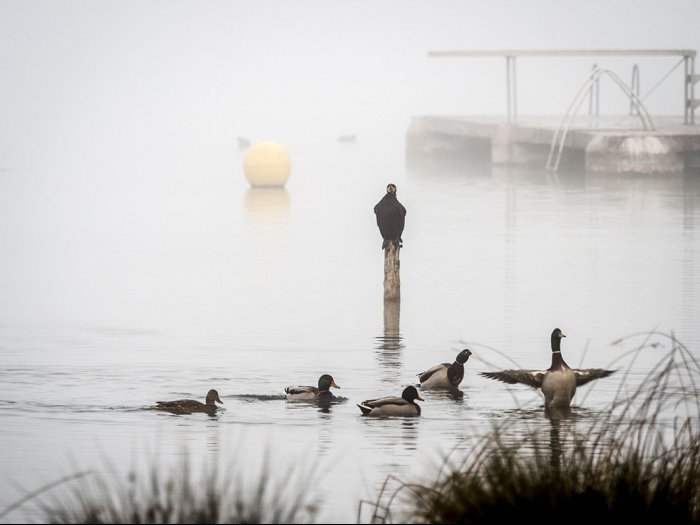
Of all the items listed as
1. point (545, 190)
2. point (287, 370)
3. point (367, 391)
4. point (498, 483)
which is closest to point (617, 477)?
point (498, 483)

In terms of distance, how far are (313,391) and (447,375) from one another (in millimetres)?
1674

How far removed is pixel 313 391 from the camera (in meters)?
19.1

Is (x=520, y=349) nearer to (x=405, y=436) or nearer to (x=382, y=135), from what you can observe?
(x=405, y=436)

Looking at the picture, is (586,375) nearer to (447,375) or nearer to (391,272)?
(447,375)

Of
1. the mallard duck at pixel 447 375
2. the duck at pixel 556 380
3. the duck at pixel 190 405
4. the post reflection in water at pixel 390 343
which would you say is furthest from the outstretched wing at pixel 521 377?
the post reflection in water at pixel 390 343

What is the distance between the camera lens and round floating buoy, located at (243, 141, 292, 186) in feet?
222

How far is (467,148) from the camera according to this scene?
4070 inches

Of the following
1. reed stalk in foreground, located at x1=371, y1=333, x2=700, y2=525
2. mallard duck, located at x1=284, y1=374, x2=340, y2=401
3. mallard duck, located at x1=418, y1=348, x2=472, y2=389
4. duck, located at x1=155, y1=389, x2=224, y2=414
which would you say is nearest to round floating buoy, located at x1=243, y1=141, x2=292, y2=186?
mallard duck, located at x1=418, y1=348, x2=472, y2=389

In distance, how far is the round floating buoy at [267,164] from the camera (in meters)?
67.6

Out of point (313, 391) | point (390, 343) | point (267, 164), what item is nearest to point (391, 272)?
point (390, 343)

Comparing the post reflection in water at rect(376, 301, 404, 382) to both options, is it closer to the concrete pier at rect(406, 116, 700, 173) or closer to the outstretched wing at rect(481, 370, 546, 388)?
the outstretched wing at rect(481, 370, 546, 388)

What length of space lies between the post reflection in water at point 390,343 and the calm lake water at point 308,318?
0.09 metres

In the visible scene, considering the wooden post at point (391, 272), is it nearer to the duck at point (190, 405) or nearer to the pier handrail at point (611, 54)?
the duck at point (190, 405)

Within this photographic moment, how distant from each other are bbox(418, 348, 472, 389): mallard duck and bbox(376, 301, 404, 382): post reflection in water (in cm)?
97
